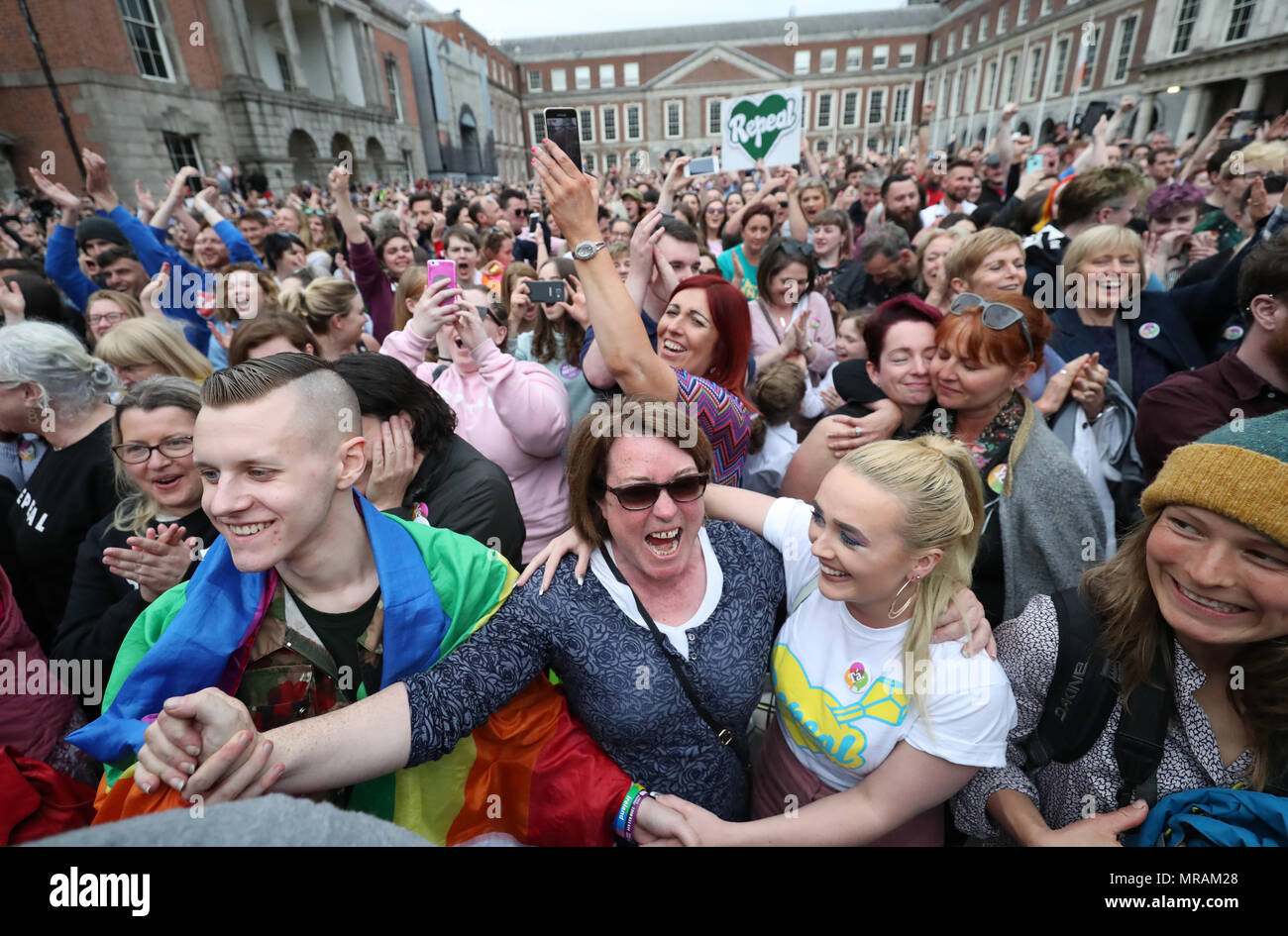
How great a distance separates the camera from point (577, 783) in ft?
5.59

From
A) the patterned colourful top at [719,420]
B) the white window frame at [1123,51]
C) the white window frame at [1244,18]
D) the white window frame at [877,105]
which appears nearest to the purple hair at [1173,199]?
the patterned colourful top at [719,420]

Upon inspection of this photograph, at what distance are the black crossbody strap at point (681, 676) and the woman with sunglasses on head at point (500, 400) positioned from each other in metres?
1.04

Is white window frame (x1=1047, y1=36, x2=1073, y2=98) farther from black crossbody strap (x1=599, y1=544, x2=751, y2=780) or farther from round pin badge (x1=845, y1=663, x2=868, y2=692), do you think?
black crossbody strap (x1=599, y1=544, x2=751, y2=780)

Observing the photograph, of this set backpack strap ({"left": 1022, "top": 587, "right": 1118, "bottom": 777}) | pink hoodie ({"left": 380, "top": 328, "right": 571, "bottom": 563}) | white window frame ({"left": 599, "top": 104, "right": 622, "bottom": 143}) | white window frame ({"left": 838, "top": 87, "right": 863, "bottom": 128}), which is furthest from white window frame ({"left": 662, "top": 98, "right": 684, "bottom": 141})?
backpack strap ({"left": 1022, "top": 587, "right": 1118, "bottom": 777})

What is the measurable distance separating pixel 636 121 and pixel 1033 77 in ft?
106

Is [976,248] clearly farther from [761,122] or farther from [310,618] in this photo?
[761,122]

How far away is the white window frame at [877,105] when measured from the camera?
52159 millimetres

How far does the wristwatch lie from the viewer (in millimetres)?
1966

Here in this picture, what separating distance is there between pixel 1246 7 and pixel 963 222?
101 feet

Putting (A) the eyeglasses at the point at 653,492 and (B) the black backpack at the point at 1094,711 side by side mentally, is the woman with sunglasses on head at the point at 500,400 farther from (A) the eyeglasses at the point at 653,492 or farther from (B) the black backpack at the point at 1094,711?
(B) the black backpack at the point at 1094,711

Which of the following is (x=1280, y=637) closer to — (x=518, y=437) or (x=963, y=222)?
(x=518, y=437)

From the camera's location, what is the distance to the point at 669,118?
54.3 meters

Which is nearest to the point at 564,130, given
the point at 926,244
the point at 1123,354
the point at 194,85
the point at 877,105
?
the point at 1123,354

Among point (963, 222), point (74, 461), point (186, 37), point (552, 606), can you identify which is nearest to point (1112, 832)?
point (552, 606)
